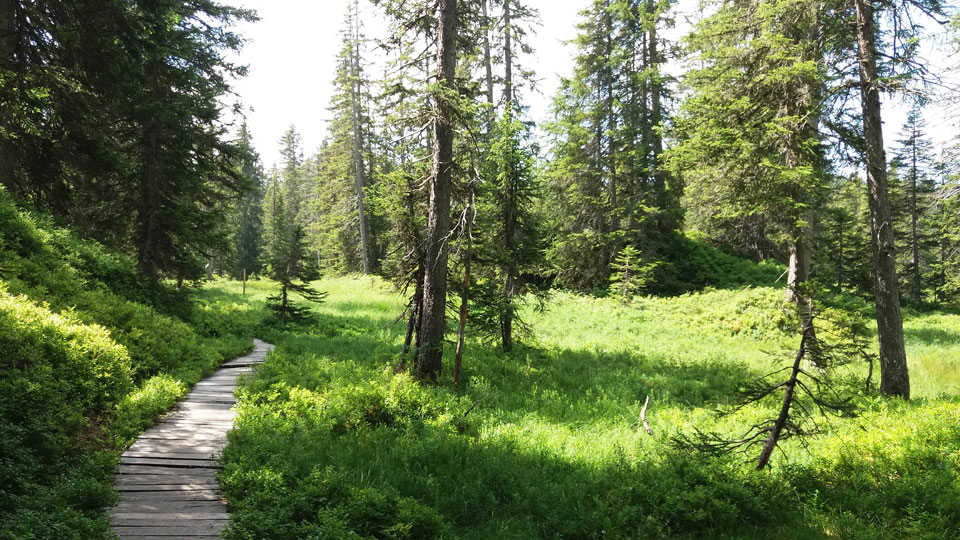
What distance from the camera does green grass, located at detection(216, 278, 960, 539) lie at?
5531 millimetres

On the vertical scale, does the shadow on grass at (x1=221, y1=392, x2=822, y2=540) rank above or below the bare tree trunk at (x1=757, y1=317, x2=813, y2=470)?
below

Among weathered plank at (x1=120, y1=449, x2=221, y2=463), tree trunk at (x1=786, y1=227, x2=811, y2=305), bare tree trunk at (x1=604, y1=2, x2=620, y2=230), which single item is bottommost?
weathered plank at (x1=120, y1=449, x2=221, y2=463)

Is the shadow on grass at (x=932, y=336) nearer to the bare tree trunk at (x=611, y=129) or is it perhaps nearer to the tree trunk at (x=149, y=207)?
the bare tree trunk at (x=611, y=129)

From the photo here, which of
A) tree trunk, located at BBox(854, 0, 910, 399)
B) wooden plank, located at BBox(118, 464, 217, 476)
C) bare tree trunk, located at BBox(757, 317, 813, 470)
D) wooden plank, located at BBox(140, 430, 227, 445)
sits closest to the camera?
wooden plank, located at BBox(118, 464, 217, 476)

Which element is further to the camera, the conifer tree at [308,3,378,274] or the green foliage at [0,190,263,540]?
the conifer tree at [308,3,378,274]

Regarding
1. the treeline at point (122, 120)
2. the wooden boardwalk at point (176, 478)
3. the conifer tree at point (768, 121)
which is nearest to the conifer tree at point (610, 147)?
the conifer tree at point (768, 121)

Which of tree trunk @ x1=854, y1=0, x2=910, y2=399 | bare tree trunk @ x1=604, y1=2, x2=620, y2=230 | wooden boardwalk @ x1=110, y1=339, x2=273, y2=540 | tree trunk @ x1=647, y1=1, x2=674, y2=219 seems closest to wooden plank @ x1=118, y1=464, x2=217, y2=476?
wooden boardwalk @ x1=110, y1=339, x2=273, y2=540

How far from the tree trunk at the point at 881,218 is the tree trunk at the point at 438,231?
31.6 ft

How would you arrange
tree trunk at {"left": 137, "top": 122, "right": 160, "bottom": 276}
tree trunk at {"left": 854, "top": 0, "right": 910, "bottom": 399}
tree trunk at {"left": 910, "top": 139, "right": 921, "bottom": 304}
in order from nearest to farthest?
tree trunk at {"left": 854, "top": 0, "right": 910, "bottom": 399} → tree trunk at {"left": 137, "top": 122, "right": 160, "bottom": 276} → tree trunk at {"left": 910, "top": 139, "right": 921, "bottom": 304}

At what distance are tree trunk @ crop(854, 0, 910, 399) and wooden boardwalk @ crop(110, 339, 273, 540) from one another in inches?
540

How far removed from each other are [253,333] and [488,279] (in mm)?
8859

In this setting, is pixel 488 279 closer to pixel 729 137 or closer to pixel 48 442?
pixel 729 137

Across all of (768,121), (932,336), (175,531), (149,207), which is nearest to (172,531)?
(175,531)

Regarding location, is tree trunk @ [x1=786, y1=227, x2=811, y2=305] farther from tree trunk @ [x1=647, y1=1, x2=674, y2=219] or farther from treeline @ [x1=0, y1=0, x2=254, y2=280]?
treeline @ [x1=0, y1=0, x2=254, y2=280]
